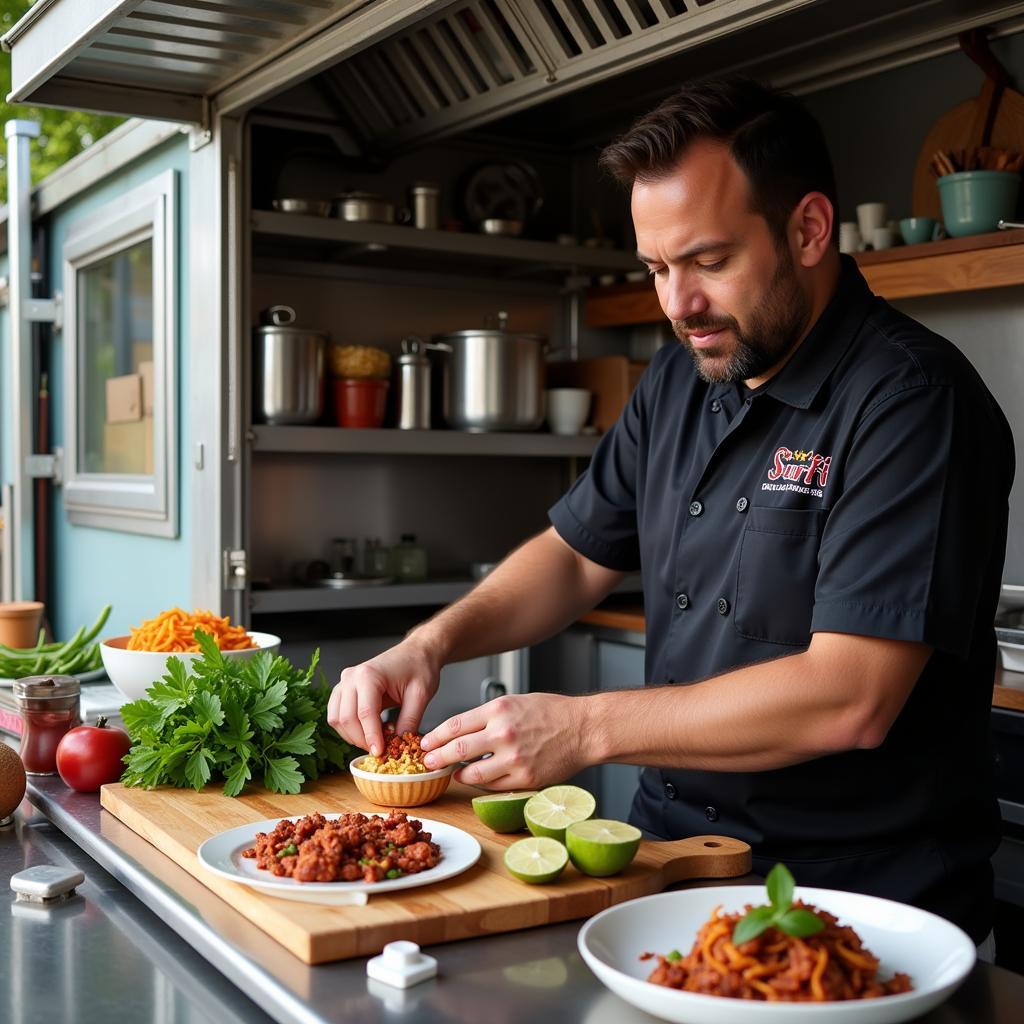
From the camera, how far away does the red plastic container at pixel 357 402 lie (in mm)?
3654

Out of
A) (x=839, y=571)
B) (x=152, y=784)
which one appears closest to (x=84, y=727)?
(x=152, y=784)

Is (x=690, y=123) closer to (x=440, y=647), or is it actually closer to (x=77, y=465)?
(x=440, y=647)

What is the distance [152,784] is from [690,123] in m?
1.11

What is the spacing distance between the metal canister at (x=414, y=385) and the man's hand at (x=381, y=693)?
6.06ft

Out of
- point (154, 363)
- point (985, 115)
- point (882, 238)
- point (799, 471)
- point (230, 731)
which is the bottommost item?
point (230, 731)

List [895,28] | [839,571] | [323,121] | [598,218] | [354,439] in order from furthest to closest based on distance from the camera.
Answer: [598,218]
[323,121]
[354,439]
[895,28]
[839,571]

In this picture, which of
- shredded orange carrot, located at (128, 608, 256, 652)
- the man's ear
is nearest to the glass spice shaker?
shredded orange carrot, located at (128, 608, 256, 652)

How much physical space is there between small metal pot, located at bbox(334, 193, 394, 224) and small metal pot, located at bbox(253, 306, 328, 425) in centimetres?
31

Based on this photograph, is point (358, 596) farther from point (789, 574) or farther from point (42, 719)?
point (789, 574)

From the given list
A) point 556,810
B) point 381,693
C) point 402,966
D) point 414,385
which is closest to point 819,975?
point 402,966

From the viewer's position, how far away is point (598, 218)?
4207mm

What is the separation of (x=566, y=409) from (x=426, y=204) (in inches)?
29.2

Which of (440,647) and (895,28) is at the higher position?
(895,28)

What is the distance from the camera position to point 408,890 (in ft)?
4.35
